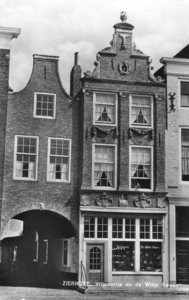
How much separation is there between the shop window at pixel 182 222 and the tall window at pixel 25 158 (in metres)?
7.20

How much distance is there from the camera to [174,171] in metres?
24.6

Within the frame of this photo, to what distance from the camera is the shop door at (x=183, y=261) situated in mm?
24070

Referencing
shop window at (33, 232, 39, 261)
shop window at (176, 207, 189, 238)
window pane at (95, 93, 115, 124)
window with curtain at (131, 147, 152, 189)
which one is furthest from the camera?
shop window at (33, 232, 39, 261)

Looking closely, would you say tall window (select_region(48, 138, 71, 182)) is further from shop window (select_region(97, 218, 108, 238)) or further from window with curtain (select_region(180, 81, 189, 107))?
window with curtain (select_region(180, 81, 189, 107))

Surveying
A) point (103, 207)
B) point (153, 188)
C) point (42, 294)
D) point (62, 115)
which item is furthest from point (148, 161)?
point (42, 294)

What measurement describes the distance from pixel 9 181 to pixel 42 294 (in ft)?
17.1

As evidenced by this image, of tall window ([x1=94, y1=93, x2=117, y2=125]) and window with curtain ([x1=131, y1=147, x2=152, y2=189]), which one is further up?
tall window ([x1=94, y1=93, x2=117, y2=125])

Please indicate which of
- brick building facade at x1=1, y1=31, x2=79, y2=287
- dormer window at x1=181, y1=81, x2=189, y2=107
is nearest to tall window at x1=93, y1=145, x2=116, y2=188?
brick building facade at x1=1, y1=31, x2=79, y2=287

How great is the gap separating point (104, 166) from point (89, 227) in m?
2.94

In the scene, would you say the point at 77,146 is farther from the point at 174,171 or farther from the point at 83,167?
the point at 174,171

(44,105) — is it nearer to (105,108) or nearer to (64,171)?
(105,108)

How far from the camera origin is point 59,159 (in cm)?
2364

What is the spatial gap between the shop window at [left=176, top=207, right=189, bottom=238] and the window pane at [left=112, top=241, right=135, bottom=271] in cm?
255

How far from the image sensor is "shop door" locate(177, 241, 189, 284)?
79.0ft
